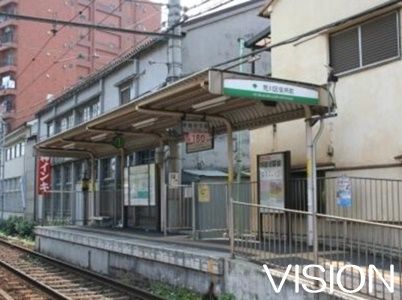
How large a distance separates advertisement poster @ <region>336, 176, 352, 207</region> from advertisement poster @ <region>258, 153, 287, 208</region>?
57.2 inches

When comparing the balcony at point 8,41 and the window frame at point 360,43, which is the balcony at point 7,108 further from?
the window frame at point 360,43

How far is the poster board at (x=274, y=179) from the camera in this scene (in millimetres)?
13102

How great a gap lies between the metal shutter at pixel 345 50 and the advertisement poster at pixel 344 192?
8.05ft

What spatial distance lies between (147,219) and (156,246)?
19.1ft

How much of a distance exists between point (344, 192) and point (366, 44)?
3.09 meters

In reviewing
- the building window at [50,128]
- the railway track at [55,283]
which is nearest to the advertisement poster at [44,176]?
the building window at [50,128]

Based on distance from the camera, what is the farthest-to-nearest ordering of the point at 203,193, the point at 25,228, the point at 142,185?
the point at 25,228
the point at 142,185
the point at 203,193

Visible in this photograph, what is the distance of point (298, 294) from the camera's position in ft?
27.2

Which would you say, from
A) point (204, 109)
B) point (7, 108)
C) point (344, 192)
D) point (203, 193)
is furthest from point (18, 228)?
point (7, 108)

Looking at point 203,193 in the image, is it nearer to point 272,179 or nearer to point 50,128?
point 272,179

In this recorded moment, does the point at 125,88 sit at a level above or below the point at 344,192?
above

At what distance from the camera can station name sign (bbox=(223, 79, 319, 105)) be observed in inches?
422

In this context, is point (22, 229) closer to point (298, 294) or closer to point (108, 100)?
point (108, 100)

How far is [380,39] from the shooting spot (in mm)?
12102
